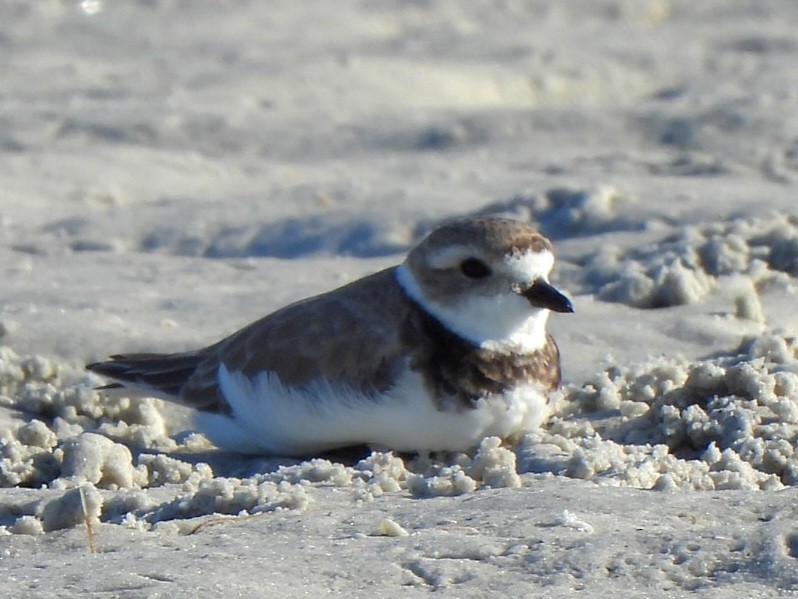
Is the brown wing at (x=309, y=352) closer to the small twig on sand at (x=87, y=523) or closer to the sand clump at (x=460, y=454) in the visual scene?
the sand clump at (x=460, y=454)

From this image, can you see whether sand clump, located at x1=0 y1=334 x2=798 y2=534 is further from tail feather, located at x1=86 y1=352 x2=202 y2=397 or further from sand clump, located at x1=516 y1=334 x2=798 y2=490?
tail feather, located at x1=86 y1=352 x2=202 y2=397

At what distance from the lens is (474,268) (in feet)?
14.3

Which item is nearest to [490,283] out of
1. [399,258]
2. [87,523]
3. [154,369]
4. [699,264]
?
[154,369]

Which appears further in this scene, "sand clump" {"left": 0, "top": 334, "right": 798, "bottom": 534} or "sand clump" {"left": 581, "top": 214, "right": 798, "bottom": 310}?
"sand clump" {"left": 581, "top": 214, "right": 798, "bottom": 310}

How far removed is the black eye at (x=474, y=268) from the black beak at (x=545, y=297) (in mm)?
121

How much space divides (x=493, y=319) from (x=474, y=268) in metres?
0.15

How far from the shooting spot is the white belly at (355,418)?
13.8 feet

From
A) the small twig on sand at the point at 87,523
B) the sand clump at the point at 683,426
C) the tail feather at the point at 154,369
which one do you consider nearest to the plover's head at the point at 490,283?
the sand clump at the point at 683,426

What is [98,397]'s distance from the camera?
5016 mm

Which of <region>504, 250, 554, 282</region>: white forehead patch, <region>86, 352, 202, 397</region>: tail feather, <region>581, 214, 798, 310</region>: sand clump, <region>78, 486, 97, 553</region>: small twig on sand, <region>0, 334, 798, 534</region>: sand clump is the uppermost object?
<region>581, 214, 798, 310</region>: sand clump

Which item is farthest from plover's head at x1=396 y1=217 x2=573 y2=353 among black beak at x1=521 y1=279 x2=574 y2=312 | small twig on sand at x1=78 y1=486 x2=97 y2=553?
small twig on sand at x1=78 y1=486 x2=97 y2=553

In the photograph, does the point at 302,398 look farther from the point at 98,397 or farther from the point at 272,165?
the point at 272,165

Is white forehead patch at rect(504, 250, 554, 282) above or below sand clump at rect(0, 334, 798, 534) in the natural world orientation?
above

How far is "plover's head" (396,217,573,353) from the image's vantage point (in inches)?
169
